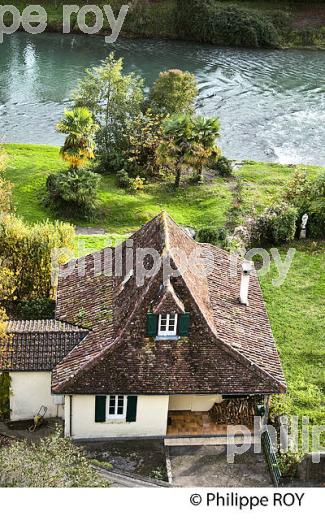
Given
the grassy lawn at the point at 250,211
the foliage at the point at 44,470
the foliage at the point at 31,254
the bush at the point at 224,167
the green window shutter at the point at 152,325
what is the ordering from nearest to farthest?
1. the foliage at the point at 44,470
2. the green window shutter at the point at 152,325
3. the grassy lawn at the point at 250,211
4. the foliage at the point at 31,254
5. the bush at the point at 224,167

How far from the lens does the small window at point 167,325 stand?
34.6 meters

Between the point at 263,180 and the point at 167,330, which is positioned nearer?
the point at 167,330

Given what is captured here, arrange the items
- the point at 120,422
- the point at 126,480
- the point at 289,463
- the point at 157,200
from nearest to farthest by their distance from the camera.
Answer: the point at 126,480, the point at 289,463, the point at 120,422, the point at 157,200

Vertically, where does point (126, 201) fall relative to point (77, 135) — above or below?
below

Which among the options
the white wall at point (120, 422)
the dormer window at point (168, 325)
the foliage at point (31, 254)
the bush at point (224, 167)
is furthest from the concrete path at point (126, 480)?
the bush at point (224, 167)

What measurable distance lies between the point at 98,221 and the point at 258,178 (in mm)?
14537

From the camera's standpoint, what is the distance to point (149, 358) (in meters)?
34.7

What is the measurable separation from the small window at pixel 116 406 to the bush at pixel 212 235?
17.0m

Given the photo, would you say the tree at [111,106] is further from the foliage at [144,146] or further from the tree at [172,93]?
the tree at [172,93]

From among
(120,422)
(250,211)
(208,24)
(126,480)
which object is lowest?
(126,480)

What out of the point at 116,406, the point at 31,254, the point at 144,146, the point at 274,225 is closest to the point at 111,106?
the point at 144,146

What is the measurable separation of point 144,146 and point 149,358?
3064 cm

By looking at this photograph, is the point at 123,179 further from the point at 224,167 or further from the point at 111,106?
the point at 224,167

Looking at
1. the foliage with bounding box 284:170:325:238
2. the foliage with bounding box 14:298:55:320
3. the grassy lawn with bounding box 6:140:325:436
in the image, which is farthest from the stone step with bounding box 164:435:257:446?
the foliage with bounding box 284:170:325:238
